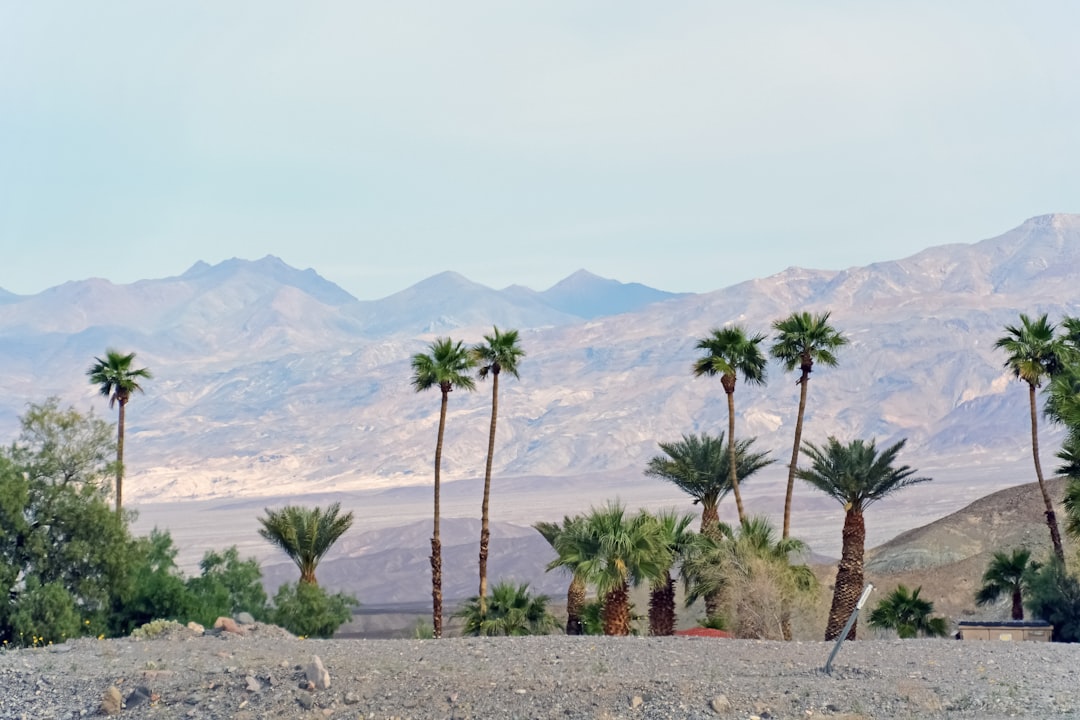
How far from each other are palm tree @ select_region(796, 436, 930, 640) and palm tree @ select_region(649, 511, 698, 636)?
4.34 m

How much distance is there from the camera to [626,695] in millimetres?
19062

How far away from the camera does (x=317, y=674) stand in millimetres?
20344

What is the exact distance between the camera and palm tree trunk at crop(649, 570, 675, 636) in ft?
108

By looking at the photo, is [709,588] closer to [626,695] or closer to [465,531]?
[626,695]

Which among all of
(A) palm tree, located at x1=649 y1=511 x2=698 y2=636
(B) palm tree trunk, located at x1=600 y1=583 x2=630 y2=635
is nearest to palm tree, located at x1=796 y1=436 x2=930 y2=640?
(A) palm tree, located at x1=649 y1=511 x2=698 y2=636

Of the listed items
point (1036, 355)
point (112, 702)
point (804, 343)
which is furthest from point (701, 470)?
point (112, 702)

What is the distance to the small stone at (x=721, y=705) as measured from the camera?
59.9ft

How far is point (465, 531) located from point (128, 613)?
14634cm

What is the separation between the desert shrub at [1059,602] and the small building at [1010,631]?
0.38 meters

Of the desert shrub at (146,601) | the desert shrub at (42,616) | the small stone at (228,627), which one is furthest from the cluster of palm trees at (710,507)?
the small stone at (228,627)

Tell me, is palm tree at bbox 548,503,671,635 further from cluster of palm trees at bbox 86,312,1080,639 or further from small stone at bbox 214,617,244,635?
small stone at bbox 214,617,244,635

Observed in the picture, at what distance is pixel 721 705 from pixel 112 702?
29.8ft

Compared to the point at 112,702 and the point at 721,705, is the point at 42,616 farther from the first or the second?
the point at 721,705

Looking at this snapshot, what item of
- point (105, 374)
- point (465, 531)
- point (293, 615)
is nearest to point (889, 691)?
point (293, 615)
